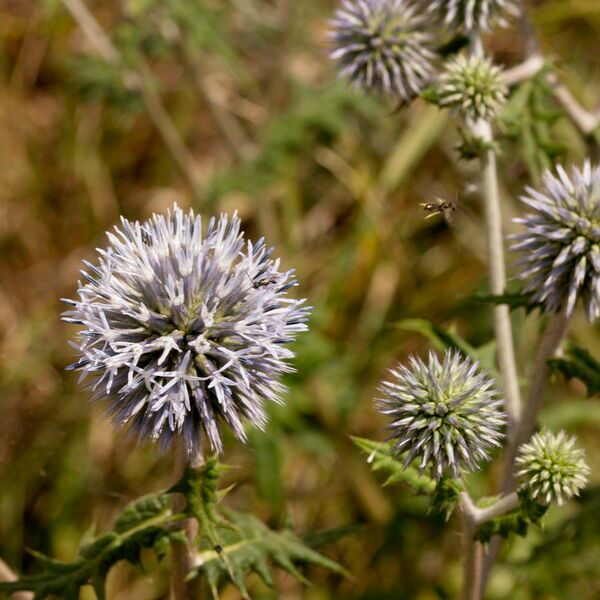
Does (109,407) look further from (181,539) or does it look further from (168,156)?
(168,156)

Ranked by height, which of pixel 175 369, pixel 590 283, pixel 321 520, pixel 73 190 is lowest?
pixel 321 520

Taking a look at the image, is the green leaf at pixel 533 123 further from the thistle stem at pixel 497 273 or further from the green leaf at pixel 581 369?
the green leaf at pixel 581 369

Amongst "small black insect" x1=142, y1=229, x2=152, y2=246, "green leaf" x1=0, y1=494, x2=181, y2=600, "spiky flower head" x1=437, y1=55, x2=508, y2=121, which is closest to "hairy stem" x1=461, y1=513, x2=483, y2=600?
"green leaf" x1=0, y1=494, x2=181, y2=600

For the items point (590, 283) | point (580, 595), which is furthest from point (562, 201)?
point (580, 595)

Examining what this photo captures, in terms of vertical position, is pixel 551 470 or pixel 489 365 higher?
pixel 489 365

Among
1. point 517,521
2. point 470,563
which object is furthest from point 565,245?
point 470,563

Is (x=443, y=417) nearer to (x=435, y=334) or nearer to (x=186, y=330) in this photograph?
(x=435, y=334)
